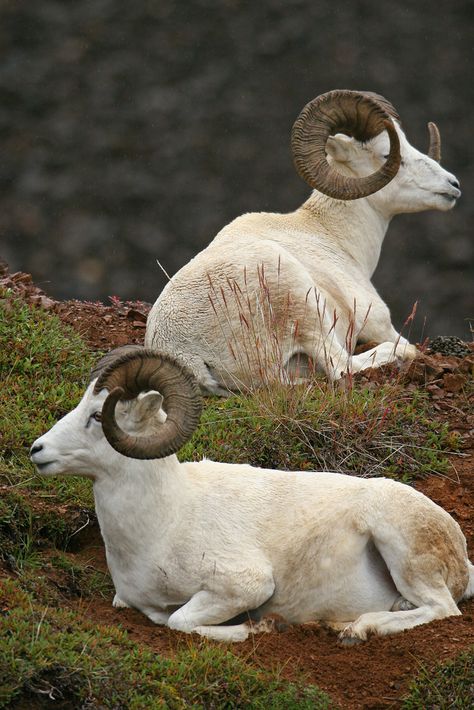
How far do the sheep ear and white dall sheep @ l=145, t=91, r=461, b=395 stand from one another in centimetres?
1

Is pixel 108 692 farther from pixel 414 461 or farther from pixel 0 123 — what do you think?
pixel 0 123

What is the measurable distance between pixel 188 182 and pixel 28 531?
43.2ft

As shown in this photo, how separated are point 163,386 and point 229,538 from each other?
0.82 meters

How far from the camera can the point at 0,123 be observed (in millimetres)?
20969

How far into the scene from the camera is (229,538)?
721cm

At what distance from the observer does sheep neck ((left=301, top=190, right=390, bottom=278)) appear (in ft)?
37.3

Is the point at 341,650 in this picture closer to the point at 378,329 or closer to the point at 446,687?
the point at 446,687

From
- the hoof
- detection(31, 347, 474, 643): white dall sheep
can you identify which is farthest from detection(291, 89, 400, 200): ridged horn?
the hoof

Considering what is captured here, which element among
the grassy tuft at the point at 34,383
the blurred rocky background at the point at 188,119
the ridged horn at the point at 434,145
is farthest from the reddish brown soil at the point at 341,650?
the blurred rocky background at the point at 188,119

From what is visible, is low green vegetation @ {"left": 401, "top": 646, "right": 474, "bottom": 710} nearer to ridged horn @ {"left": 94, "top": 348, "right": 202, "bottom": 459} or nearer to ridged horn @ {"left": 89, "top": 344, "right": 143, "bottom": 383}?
ridged horn @ {"left": 94, "top": 348, "right": 202, "bottom": 459}

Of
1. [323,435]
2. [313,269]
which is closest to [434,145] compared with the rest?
[313,269]

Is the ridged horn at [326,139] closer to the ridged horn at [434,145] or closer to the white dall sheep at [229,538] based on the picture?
the ridged horn at [434,145]

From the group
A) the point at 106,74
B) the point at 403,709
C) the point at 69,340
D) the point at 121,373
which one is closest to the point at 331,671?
the point at 403,709

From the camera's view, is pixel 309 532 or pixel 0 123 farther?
pixel 0 123
